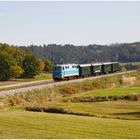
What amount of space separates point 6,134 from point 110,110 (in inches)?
701

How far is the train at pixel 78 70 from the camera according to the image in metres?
67.3

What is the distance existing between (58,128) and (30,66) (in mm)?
62353

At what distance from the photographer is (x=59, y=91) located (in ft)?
162

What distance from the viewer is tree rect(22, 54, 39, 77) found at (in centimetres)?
8488

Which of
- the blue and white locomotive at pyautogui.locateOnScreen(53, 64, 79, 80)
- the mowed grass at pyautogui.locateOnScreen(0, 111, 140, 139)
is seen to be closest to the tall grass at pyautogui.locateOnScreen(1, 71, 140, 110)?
the blue and white locomotive at pyautogui.locateOnScreen(53, 64, 79, 80)

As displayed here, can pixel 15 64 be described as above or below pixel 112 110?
above

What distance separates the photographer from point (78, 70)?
76.0 m

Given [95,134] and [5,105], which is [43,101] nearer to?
[5,105]

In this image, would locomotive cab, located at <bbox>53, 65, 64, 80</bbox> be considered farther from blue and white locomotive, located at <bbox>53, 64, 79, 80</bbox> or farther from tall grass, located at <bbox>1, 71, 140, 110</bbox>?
tall grass, located at <bbox>1, 71, 140, 110</bbox>

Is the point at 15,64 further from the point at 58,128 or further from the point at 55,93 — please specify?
the point at 58,128

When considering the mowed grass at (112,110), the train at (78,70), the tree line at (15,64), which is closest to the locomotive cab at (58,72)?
the train at (78,70)

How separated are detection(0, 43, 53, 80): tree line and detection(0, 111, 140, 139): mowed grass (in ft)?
164

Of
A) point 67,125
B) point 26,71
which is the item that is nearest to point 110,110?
point 67,125

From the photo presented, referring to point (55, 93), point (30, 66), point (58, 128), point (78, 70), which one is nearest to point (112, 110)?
point (55, 93)
